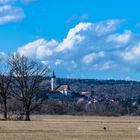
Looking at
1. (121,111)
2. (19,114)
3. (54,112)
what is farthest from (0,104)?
(121,111)

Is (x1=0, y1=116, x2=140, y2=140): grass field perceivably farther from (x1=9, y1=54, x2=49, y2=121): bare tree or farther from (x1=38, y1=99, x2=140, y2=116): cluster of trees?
(x1=38, y1=99, x2=140, y2=116): cluster of trees

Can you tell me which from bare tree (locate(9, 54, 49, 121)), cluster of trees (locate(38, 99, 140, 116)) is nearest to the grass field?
bare tree (locate(9, 54, 49, 121))

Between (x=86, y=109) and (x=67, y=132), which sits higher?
(x=86, y=109)

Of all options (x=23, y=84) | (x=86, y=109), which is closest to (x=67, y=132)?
(x=23, y=84)

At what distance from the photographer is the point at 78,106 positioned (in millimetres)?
173625

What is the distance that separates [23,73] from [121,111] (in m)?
74.1

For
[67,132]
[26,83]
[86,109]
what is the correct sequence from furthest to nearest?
[86,109], [26,83], [67,132]

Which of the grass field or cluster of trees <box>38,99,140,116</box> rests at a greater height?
cluster of trees <box>38,99,140,116</box>

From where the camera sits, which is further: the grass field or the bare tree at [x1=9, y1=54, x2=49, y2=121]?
the bare tree at [x1=9, y1=54, x2=49, y2=121]

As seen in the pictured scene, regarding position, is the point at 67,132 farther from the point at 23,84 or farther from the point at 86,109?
the point at 86,109

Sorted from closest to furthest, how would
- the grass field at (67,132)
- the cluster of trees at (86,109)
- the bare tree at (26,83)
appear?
the grass field at (67,132) < the bare tree at (26,83) < the cluster of trees at (86,109)

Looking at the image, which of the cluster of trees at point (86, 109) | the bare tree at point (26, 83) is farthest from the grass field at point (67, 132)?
the cluster of trees at point (86, 109)

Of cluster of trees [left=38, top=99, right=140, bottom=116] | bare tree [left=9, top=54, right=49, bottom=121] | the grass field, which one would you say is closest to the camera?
the grass field

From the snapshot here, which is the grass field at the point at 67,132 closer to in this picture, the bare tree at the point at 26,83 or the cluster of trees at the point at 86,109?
the bare tree at the point at 26,83
